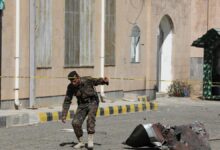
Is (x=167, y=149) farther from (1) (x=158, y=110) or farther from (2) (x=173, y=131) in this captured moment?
(1) (x=158, y=110)

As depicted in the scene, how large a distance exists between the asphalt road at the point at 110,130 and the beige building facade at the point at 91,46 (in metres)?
2.10

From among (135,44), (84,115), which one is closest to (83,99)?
(84,115)

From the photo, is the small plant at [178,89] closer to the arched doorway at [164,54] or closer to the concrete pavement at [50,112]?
the arched doorway at [164,54]

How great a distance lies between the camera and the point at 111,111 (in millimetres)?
20156

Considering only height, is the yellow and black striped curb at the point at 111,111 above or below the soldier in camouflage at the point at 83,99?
below

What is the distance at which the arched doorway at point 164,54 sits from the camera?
2847 centimetres

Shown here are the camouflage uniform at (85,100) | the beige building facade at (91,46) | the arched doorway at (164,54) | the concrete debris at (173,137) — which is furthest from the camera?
the arched doorway at (164,54)

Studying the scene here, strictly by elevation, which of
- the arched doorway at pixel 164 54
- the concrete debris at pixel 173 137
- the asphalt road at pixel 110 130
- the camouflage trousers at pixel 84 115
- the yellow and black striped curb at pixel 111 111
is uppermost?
the arched doorway at pixel 164 54

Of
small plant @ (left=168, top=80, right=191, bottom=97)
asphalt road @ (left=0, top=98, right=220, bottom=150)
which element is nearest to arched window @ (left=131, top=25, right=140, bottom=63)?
asphalt road @ (left=0, top=98, right=220, bottom=150)

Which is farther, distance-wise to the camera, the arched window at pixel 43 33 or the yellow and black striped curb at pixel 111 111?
the arched window at pixel 43 33

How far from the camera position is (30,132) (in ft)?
48.9

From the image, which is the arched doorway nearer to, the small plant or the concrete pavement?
the small plant

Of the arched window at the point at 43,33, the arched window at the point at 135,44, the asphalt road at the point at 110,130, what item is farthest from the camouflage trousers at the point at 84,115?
the arched window at the point at 135,44

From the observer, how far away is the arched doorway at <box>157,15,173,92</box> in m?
28.5
